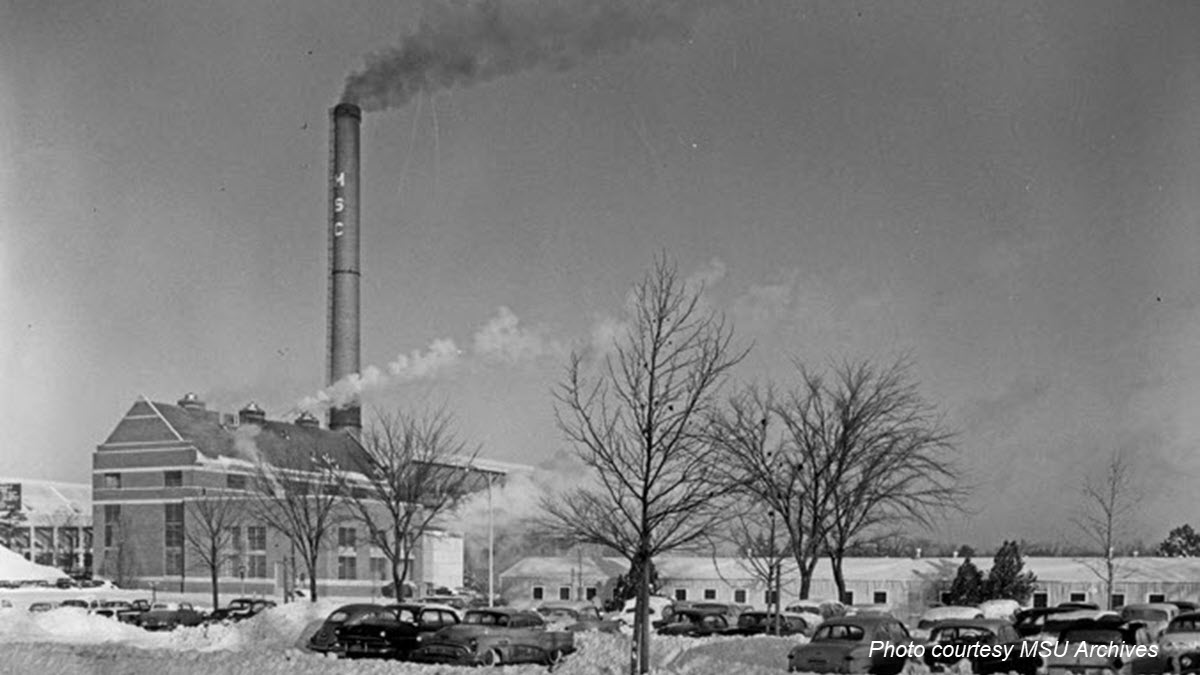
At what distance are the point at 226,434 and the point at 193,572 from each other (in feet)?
24.7

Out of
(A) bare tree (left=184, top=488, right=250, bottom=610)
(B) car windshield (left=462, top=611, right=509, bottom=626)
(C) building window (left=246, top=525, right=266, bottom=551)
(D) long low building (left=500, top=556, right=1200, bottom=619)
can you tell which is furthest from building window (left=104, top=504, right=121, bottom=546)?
(B) car windshield (left=462, top=611, right=509, bottom=626)

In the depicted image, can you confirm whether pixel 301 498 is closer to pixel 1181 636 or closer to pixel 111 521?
pixel 111 521

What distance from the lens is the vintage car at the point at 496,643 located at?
66.0 ft

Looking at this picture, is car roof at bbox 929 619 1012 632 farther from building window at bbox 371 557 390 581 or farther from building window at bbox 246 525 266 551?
building window at bbox 371 557 390 581

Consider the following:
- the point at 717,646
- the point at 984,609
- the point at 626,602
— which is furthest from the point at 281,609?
the point at 984,609

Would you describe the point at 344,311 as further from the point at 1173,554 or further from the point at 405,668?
the point at 405,668

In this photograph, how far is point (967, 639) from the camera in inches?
778

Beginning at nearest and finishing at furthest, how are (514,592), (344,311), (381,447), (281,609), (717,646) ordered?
(717,646) < (281,609) < (381,447) < (514,592) < (344,311)

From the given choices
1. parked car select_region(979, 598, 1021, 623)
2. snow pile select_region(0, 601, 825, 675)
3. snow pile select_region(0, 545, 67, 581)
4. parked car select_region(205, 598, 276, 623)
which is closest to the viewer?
snow pile select_region(0, 601, 825, 675)

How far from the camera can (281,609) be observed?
29344 mm

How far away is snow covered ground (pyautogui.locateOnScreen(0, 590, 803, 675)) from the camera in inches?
675

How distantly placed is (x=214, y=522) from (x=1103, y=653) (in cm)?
5640

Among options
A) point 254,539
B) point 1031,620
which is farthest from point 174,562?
point 1031,620

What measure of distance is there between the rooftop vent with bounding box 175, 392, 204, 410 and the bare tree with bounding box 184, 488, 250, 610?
191 inches
